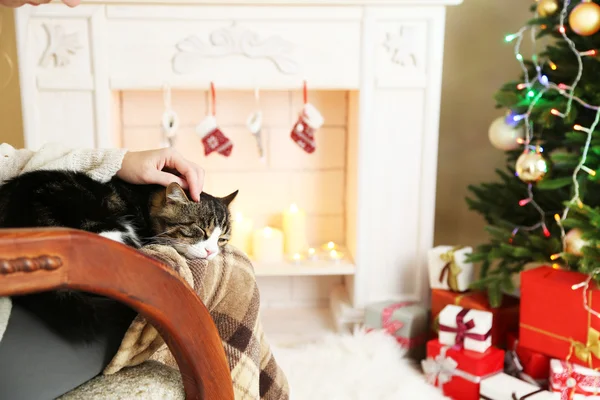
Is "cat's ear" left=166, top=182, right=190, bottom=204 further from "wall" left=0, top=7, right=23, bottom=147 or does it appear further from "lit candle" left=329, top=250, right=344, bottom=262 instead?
"wall" left=0, top=7, right=23, bottom=147

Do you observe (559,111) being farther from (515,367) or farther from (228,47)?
(228,47)

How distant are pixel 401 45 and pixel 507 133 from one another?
0.44m

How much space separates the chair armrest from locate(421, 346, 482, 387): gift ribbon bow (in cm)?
124

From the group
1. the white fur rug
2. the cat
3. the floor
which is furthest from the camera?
the floor

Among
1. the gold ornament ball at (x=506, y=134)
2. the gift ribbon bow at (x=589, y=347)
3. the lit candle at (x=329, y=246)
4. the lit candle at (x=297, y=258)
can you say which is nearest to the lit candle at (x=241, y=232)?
the lit candle at (x=297, y=258)

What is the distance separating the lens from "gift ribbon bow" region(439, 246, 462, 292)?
1.89 metres

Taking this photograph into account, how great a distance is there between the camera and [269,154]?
89.0 inches

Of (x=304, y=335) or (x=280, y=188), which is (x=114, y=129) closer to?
(x=280, y=188)

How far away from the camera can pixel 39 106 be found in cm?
188

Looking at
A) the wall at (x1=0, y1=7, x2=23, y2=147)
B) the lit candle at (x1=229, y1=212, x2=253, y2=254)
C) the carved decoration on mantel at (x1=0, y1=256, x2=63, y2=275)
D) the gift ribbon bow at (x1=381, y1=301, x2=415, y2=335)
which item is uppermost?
the wall at (x1=0, y1=7, x2=23, y2=147)

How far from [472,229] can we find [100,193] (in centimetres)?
188

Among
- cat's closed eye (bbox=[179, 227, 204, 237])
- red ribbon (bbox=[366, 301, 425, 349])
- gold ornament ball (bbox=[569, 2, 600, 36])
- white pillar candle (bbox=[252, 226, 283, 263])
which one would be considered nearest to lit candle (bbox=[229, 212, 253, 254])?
white pillar candle (bbox=[252, 226, 283, 263])

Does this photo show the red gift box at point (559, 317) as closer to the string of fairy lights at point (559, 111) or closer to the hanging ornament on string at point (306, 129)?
the string of fairy lights at point (559, 111)

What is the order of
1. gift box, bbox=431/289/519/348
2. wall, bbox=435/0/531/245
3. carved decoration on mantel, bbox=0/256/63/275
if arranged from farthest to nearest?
wall, bbox=435/0/531/245 < gift box, bbox=431/289/519/348 < carved decoration on mantel, bbox=0/256/63/275
